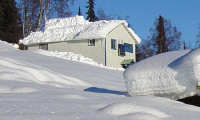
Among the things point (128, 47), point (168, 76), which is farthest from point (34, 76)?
point (128, 47)

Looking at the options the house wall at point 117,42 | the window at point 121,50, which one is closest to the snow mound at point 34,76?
the house wall at point 117,42

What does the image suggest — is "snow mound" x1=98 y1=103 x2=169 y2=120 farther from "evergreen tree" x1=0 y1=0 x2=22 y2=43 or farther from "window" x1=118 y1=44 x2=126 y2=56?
"evergreen tree" x1=0 y1=0 x2=22 y2=43

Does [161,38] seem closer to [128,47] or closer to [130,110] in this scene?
[128,47]

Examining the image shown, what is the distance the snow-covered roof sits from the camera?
2439 centimetres

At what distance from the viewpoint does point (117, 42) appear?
2606 centimetres

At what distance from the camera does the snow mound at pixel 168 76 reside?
4.64 meters

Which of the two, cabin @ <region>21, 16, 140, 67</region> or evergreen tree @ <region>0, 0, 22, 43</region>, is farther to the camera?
evergreen tree @ <region>0, 0, 22, 43</region>

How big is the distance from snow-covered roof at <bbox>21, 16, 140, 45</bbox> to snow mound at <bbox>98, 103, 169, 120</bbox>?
20052mm

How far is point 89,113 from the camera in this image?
365cm

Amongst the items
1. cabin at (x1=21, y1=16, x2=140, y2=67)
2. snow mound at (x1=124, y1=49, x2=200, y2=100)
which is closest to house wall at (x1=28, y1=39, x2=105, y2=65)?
cabin at (x1=21, y1=16, x2=140, y2=67)

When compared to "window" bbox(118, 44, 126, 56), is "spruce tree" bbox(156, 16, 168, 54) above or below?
above

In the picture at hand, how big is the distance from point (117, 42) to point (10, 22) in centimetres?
1833

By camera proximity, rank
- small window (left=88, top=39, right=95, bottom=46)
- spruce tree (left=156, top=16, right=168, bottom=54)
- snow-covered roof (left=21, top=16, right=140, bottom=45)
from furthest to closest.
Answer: spruce tree (left=156, top=16, right=168, bottom=54)
small window (left=88, top=39, right=95, bottom=46)
snow-covered roof (left=21, top=16, right=140, bottom=45)

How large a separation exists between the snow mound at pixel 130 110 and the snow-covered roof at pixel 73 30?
789 inches
